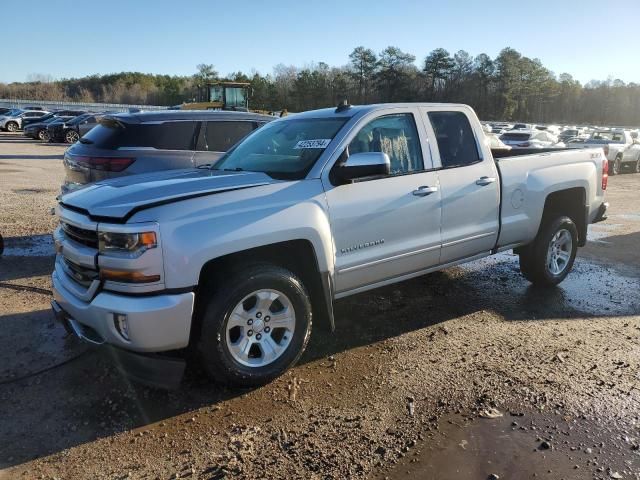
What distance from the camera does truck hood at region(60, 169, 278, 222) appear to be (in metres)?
3.32

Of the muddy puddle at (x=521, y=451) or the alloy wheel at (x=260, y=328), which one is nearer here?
the muddy puddle at (x=521, y=451)

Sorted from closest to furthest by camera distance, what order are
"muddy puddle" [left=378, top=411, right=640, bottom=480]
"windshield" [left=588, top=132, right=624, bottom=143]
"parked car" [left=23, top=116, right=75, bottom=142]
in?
1. "muddy puddle" [left=378, top=411, right=640, bottom=480]
2. "windshield" [left=588, top=132, right=624, bottom=143]
3. "parked car" [left=23, top=116, right=75, bottom=142]

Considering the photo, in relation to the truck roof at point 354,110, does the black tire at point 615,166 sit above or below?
below

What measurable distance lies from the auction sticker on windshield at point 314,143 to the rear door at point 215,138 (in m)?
3.06

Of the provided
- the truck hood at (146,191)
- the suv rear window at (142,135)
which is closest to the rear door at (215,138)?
the suv rear window at (142,135)

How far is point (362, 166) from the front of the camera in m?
3.95

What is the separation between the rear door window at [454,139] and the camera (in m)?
4.93

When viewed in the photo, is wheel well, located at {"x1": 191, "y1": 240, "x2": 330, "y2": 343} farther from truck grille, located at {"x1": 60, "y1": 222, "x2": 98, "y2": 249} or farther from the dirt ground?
truck grille, located at {"x1": 60, "y1": 222, "x2": 98, "y2": 249}

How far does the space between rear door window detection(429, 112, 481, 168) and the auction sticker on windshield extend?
1192mm

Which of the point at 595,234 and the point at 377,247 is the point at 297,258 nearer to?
the point at 377,247

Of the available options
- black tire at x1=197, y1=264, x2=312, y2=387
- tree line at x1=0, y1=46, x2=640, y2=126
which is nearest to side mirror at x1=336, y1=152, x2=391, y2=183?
black tire at x1=197, y1=264, x2=312, y2=387

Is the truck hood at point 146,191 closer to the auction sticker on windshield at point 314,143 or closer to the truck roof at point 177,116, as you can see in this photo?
the auction sticker on windshield at point 314,143

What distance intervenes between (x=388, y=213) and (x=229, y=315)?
1.59 m

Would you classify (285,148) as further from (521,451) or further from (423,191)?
(521,451)
